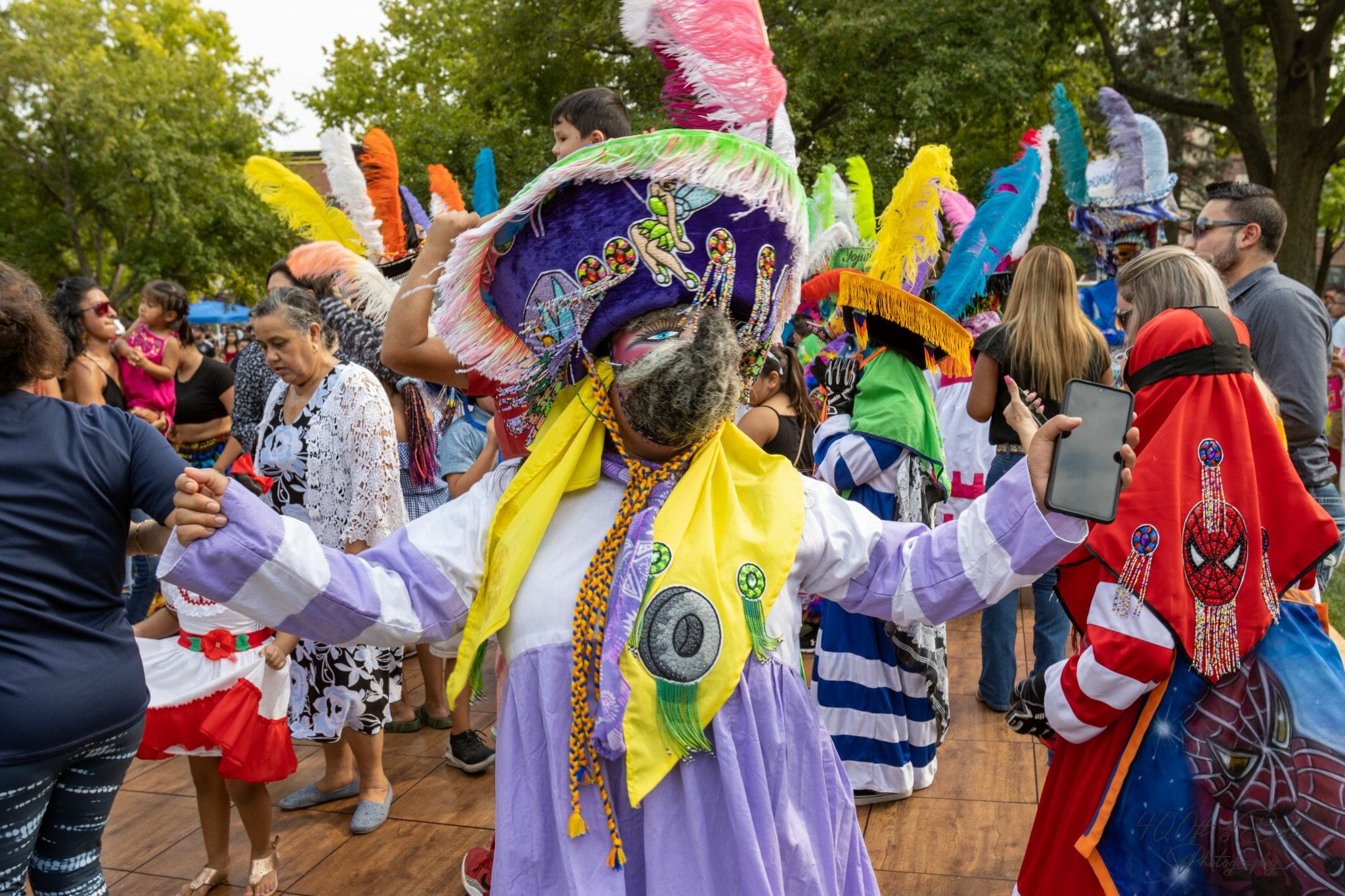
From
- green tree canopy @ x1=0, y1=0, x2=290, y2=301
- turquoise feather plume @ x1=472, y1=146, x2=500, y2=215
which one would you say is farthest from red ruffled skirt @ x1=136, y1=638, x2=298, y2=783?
green tree canopy @ x1=0, y1=0, x2=290, y2=301

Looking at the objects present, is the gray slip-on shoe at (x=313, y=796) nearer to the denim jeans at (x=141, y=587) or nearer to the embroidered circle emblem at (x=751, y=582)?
the denim jeans at (x=141, y=587)

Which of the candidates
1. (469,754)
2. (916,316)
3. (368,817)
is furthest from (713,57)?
(469,754)

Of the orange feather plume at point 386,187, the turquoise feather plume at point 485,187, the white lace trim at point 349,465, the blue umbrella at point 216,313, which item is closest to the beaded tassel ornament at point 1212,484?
the turquoise feather plume at point 485,187

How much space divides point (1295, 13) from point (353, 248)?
13628 mm

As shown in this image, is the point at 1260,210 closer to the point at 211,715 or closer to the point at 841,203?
the point at 841,203

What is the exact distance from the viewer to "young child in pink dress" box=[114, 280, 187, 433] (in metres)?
5.89

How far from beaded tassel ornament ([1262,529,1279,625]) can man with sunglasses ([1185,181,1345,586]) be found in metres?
1.16

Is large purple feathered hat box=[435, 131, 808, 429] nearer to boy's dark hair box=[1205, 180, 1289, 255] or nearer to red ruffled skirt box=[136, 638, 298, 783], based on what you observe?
red ruffled skirt box=[136, 638, 298, 783]

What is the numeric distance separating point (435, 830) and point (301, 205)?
267 centimetres

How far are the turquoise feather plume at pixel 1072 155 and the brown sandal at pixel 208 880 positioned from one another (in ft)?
22.5

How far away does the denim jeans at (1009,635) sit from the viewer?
4371mm

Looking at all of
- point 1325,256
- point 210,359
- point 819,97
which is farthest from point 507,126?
point 1325,256

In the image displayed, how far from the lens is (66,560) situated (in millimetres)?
2258

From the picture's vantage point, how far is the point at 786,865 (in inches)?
69.2
